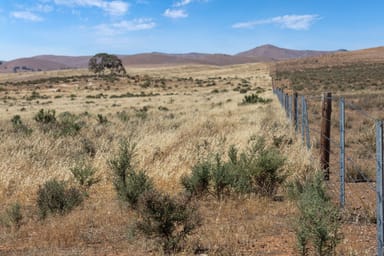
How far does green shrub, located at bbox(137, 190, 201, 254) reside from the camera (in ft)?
17.3

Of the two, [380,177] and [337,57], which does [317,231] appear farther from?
[337,57]

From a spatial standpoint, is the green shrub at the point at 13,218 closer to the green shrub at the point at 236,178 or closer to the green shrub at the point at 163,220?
the green shrub at the point at 163,220

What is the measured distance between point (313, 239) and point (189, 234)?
4.74 feet

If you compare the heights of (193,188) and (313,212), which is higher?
(313,212)

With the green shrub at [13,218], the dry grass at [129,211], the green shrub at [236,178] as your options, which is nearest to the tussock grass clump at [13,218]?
the green shrub at [13,218]

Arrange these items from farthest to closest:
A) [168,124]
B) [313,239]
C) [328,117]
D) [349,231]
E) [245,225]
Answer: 1. [168,124]
2. [328,117]
3. [245,225]
4. [349,231]
5. [313,239]

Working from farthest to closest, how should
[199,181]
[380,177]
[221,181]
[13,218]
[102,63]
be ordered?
[102,63] → [199,181] → [221,181] → [13,218] → [380,177]

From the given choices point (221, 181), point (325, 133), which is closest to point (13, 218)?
point (221, 181)

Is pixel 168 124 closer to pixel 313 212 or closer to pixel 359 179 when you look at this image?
pixel 359 179

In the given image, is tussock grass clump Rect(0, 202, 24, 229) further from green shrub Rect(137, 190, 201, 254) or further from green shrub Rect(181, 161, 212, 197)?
green shrub Rect(181, 161, 212, 197)

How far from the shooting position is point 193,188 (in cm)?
793

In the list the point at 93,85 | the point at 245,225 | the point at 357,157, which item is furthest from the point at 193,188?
the point at 93,85

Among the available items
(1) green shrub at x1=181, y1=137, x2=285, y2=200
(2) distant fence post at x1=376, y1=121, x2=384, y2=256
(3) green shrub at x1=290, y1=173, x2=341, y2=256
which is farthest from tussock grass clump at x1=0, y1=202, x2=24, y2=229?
(2) distant fence post at x1=376, y1=121, x2=384, y2=256

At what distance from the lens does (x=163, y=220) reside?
527 centimetres
